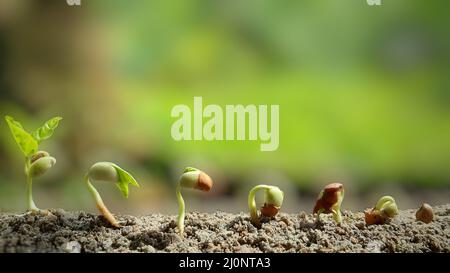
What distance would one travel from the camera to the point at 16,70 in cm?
149

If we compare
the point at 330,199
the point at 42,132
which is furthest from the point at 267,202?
the point at 42,132

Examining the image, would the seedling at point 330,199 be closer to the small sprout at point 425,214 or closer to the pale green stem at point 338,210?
the pale green stem at point 338,210

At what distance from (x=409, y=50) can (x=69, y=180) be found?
36.2 inches

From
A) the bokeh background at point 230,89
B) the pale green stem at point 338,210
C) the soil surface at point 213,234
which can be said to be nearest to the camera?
the soil surface at point 213,234

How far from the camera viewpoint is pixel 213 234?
1.27 m

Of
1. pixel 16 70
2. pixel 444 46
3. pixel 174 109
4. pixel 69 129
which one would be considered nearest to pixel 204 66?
pixel 174 109

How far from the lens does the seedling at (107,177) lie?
1.23m

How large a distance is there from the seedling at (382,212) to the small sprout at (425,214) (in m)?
0.08

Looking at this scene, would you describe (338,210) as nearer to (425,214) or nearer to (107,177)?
(425,214)

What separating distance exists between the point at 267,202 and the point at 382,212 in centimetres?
27

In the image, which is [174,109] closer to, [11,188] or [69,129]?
[69,129]

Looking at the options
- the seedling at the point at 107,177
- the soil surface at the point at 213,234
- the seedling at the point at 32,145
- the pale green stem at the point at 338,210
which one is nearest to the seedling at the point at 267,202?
the soil surface at the point at 213,234

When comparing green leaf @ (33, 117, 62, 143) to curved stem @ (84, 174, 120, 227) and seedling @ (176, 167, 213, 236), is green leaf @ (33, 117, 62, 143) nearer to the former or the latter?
curved stem @ (84, 174, 120, 227)

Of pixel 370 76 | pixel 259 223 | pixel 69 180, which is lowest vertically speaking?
pixel 259 223
